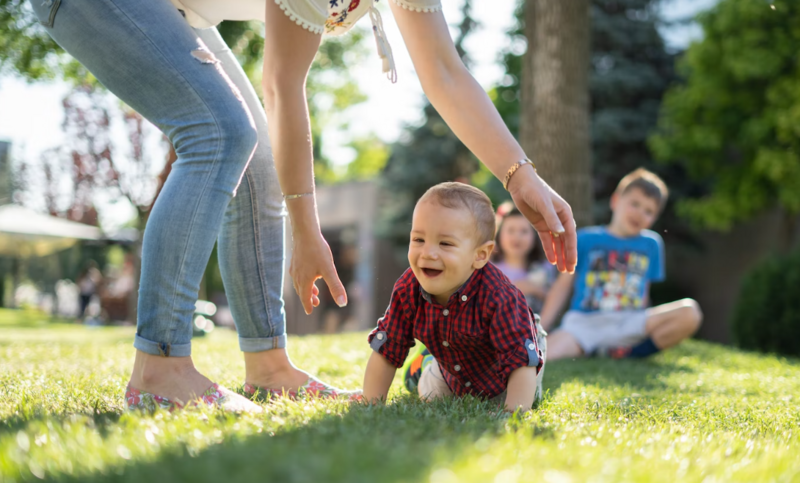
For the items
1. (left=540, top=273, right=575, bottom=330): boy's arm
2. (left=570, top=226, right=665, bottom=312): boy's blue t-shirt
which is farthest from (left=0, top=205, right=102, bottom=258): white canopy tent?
(left=570, top=226, right=665, bottom=312): boy's blue t-shirt

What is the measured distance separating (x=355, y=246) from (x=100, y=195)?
8.39m

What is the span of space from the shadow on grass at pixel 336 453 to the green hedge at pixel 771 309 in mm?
7291

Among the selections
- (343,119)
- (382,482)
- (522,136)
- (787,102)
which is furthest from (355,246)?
(382,482)

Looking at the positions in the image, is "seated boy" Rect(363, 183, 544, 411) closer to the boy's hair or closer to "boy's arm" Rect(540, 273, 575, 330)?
"boy's arm" Rect(540, 273, 575, 330)

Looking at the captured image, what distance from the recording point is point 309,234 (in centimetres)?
214

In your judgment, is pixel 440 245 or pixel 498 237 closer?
pixel 440 245

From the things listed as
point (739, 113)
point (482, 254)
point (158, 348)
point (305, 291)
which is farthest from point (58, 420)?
point (739, 113)

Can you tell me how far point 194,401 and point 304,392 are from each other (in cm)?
46

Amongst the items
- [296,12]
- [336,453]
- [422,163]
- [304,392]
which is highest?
[422,163]

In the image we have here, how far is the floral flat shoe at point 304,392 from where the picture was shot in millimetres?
2436

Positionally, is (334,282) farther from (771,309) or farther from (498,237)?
(771,309)

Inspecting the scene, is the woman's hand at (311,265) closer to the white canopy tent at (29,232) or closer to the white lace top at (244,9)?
the white lace top at (244,9)

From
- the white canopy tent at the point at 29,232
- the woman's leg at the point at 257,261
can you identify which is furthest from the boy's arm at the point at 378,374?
the white canopy tent at the point at 29,232

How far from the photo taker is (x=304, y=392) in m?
2.42
